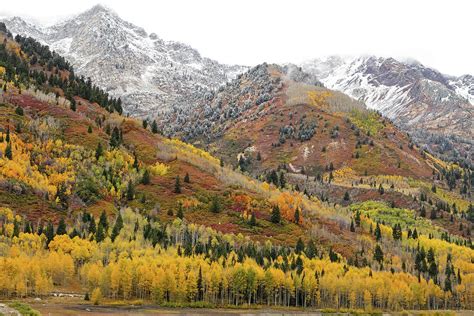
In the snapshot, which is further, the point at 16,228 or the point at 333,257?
the point at 333,257

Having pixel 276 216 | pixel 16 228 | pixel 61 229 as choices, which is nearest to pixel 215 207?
pixel 276 216

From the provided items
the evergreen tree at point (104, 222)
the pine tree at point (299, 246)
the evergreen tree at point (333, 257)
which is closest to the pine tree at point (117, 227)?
the evergreen tree at point (104, 222)

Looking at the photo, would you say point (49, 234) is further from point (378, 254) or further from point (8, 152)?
point (378, 254)

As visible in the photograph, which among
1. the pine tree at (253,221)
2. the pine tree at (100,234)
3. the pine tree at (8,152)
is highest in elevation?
the pine tree at (8,152)

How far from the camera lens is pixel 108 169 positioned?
655ft

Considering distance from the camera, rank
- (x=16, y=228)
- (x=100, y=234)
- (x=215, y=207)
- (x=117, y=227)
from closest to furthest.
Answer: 1. (x=16, y=228)
2. (x=100, y=234)
3. (x=117, y=227)
4. (x=215, y=207)

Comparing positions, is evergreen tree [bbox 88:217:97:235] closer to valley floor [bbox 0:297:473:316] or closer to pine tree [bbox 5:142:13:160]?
valley floor [bbox 0:297:473:316]

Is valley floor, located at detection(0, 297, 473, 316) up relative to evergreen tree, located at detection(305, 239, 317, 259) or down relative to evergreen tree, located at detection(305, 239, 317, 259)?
down

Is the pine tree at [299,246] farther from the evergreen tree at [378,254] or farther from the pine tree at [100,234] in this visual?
the pine tree at [100,234]

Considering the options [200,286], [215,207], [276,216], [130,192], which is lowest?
[200,286]

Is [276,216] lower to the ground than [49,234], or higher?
higher

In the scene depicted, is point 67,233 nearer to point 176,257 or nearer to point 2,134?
point 176,257

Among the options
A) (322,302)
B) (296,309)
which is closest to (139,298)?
(296,309)

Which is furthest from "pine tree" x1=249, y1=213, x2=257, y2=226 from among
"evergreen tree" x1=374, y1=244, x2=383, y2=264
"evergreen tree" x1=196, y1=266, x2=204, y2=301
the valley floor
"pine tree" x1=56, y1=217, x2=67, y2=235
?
"pine tree" x1=56, y1=217, x2=67, y2=235
